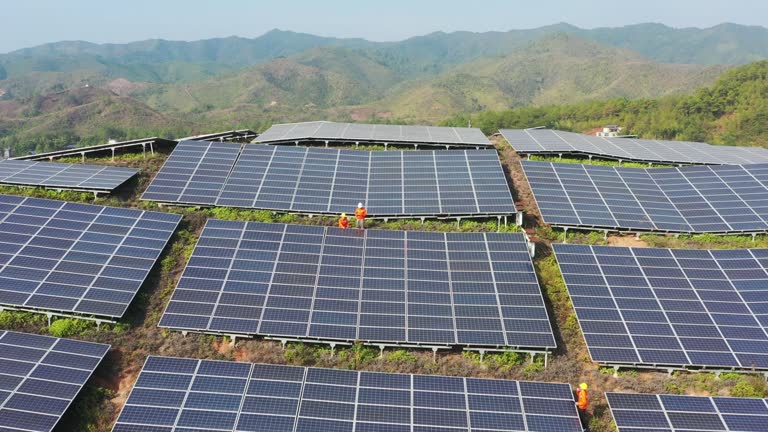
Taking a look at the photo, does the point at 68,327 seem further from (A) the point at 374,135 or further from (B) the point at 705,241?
(B) the point at 705,241

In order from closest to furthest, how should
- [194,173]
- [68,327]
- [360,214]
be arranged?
[68,327], [360,214], [194,173]

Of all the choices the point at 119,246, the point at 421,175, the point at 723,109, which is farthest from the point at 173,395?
the point at 723,109

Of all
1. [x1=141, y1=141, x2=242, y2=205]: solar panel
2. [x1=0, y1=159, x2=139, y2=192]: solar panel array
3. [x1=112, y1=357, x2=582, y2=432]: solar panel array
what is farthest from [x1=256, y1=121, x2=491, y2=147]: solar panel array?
[x1=112, y1=357, x2=582, y2=432]: solar panel array

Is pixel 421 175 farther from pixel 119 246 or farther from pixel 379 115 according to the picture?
pixel 379 115

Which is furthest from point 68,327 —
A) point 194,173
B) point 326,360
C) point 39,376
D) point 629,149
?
point 629,149

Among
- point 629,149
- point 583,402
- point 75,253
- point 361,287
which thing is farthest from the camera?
point 629,149

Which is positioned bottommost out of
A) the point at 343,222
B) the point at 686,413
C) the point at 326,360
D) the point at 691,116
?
the point at 691,116
